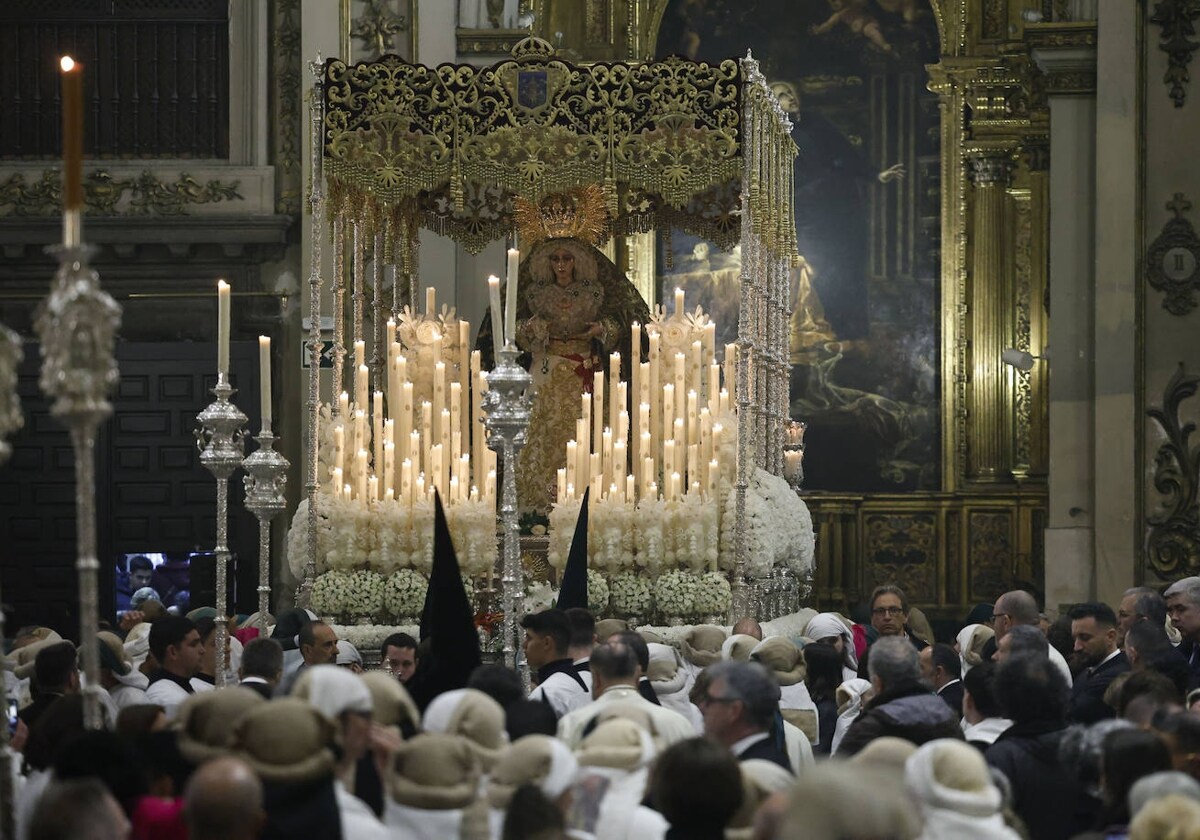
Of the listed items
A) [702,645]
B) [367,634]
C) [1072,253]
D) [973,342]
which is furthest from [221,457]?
[973,342]

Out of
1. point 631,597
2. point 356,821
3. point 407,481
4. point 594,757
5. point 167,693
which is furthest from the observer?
point 407,481

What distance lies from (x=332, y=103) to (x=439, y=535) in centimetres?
661

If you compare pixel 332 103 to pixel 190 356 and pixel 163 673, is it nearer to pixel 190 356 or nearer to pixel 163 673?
pixel 190 356

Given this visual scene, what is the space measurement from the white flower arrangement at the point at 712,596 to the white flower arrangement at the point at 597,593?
23.1 inches

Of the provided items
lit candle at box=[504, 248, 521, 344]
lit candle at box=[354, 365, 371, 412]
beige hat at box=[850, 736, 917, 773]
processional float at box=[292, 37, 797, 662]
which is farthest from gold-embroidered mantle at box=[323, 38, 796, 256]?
beige hat at box=[850, 736, 917, 773]

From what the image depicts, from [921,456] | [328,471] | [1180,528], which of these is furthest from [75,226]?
[921,456]

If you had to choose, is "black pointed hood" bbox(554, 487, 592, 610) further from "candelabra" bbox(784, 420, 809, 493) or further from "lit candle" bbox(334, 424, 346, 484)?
"candelabra" bbox(784, 420, 809, 493)

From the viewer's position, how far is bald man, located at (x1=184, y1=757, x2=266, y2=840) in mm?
5188

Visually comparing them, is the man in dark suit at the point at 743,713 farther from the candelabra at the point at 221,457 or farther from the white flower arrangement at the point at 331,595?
the white flower arrangement at the point at 331,595

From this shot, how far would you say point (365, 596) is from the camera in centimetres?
1452

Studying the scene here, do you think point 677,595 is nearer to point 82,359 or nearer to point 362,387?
point 362,387

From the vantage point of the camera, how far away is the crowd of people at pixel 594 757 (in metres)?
5.38

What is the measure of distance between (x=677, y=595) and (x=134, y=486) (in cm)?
625

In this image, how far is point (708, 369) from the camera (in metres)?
16.2
